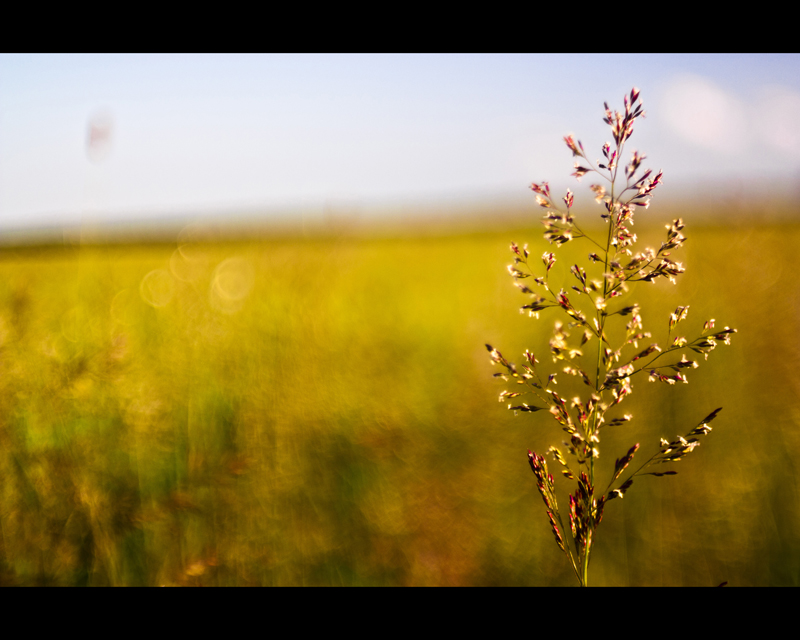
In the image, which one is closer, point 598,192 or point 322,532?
point 598,192

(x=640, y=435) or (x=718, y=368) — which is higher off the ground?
(x=718, y=368)

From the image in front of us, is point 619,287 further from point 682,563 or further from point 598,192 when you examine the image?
point 682,563

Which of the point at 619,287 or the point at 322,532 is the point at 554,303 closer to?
the point at 619,287

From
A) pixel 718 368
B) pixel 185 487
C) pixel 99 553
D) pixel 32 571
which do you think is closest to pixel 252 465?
pixel 185 487

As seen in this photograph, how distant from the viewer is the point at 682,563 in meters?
1.76

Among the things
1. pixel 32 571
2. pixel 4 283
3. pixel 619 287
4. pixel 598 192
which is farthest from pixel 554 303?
pixel 4 283

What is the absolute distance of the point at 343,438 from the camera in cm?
210

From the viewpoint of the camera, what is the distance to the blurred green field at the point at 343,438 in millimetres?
1777

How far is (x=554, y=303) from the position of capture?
93 cm

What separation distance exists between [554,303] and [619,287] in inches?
4.7

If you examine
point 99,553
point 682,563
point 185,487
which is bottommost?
point 682,563

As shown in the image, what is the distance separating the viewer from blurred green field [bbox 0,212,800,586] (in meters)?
1.78
